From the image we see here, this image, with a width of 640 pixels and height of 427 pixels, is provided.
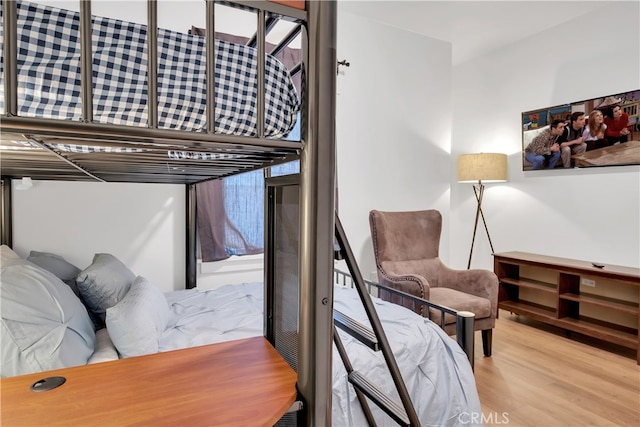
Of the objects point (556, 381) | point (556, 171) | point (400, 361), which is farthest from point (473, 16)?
point (400, 361)

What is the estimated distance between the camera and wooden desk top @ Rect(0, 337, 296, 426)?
711 mm

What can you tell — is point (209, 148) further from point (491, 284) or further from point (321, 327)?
point (491, 284)

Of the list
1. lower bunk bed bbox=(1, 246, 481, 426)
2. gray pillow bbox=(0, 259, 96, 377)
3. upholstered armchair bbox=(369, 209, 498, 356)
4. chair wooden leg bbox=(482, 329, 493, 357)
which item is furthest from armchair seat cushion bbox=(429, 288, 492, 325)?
gray pillow bbox=(0, 259, 96, 377)

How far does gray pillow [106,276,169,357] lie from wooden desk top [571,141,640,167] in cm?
387

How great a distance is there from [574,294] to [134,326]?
3608mm

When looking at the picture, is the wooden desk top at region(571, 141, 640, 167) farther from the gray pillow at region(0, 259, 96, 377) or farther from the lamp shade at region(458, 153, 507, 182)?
the gray pillow at region(0, 259, 96, 377)

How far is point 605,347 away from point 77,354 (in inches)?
147

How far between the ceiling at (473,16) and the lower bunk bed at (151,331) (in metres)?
2.74

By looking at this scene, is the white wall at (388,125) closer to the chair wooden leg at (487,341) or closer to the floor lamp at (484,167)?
the floor lamp at (484,167)

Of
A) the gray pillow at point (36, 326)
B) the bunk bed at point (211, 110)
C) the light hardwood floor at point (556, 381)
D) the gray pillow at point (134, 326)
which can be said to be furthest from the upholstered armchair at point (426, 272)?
the gray pillow at point (36, 326)

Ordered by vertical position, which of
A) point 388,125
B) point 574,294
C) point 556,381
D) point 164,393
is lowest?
point 556,381

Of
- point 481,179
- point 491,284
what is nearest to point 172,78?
point 491,284

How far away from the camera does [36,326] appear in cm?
109

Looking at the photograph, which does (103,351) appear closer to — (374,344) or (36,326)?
(36,326)
